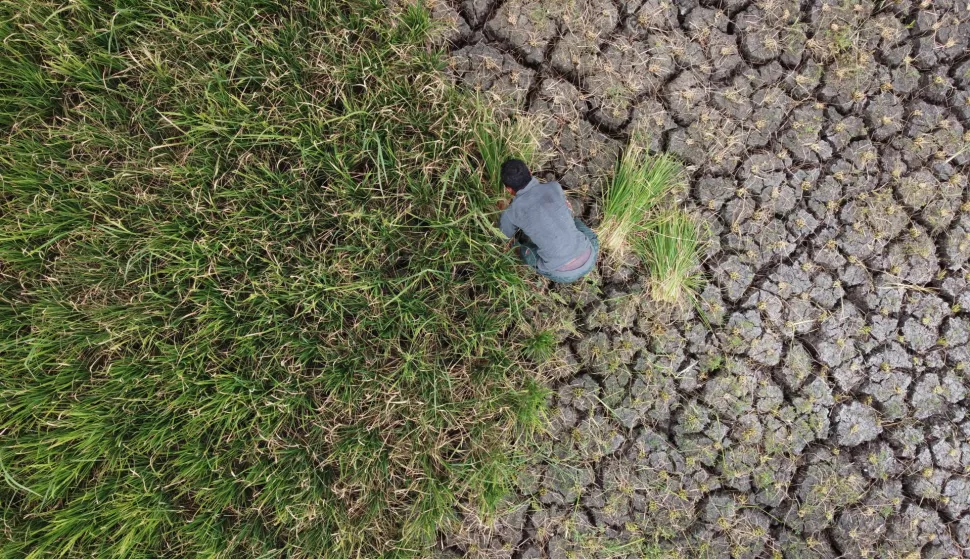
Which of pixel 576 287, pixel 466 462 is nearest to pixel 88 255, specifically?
pixel 466 462

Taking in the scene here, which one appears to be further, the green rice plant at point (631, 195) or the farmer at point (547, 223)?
the green rice plant at point (631, 195)

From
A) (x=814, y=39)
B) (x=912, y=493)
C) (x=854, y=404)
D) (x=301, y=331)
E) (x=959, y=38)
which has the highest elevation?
(x=959, y=38)

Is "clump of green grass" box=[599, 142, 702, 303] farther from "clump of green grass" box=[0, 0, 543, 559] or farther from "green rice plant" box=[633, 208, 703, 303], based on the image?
"clump of green grass" box=[0, 0, 543, 559]

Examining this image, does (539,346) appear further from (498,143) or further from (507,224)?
(498,143)

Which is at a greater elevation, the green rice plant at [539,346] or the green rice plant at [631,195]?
the green rice plant at [631,195]

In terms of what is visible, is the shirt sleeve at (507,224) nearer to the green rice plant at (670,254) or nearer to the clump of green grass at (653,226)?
the clump of green grass at (653,226)

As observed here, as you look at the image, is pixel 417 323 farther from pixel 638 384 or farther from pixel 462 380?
pixel 638 384

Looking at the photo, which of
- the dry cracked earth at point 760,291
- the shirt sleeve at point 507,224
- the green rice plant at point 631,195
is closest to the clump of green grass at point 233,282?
the shirt sleeve at point 507,224
